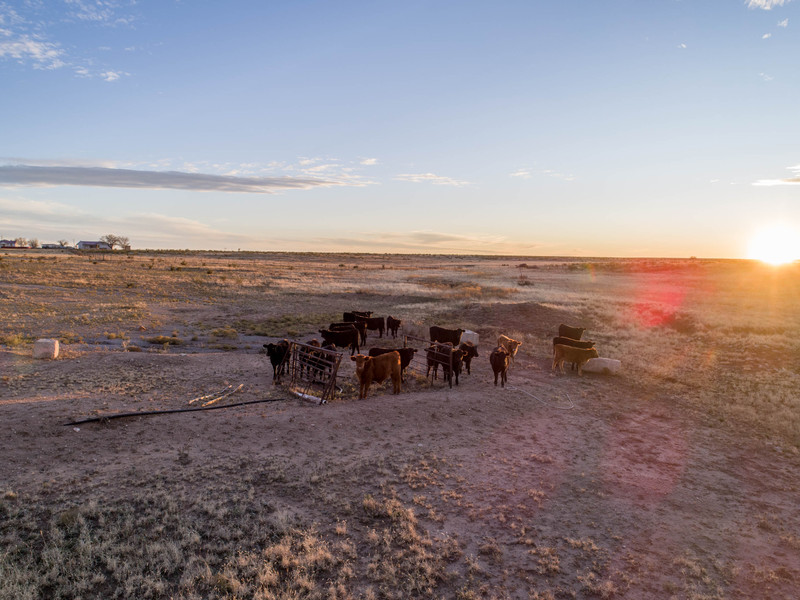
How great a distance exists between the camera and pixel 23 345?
1714 cm

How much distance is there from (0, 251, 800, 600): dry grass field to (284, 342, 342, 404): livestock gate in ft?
2.42

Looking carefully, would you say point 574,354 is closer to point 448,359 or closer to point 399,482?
point 448,359

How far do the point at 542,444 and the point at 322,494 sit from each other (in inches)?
215

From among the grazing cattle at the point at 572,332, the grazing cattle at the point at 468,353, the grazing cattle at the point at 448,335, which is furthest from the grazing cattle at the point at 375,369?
the grazing cattle at the point at 572,332

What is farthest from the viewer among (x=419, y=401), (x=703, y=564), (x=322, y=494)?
(x=419, y=401)

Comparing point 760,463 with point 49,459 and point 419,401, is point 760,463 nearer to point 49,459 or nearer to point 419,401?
point 419,401

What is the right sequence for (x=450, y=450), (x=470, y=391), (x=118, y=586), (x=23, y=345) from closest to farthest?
1. (x=118, y=586)
2. (x=450, y=450)
3. (x=470, y=391)
4. (x=23, y=345)

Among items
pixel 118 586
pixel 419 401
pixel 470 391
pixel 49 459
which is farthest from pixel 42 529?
pixel 470 391

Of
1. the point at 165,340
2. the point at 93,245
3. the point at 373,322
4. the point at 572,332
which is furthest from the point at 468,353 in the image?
the point at 93,245

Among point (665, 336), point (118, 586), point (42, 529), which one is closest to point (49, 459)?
point (42, 529)

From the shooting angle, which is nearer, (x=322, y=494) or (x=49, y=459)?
(x=322, y=494)

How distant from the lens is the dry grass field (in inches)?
237

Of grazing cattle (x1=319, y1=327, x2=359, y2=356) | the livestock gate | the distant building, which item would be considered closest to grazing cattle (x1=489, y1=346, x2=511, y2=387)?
the livestock gate

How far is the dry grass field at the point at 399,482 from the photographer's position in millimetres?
6023
